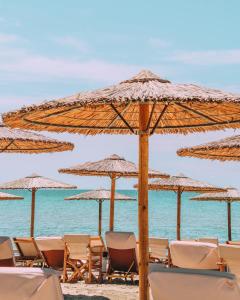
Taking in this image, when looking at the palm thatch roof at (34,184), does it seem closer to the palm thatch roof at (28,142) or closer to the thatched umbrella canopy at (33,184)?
the thatched umbrella canopy at (33,184)

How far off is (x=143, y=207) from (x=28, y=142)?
2.78 metres

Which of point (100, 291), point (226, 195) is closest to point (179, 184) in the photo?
point (226, 195)

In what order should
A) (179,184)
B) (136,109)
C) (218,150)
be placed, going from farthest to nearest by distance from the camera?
(179,184), (218,150), (136,109)

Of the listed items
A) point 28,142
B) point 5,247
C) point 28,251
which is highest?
point 28,142

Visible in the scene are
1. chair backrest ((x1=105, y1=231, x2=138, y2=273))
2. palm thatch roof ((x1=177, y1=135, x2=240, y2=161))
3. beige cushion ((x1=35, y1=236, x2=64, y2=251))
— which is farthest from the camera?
beige cushion ((x1=35, y1=236, x2=64, y2=251))

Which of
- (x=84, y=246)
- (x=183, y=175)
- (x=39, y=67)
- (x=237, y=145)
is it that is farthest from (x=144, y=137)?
(x=39, y=67)

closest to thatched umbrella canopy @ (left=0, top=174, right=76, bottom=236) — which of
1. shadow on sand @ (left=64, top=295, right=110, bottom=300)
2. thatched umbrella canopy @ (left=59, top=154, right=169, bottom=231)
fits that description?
thatched umbrella canopy @ (left=59, top=154, right=169, bottom=231)

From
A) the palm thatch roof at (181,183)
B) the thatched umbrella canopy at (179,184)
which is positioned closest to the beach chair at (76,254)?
the thatched umbrella canopy at (179,184)

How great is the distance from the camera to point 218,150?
6.52 metres

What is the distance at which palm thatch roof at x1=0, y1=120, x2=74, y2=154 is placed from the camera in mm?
6555

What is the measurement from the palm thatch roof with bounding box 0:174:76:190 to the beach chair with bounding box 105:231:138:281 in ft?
15.4

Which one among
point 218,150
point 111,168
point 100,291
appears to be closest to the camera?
point 218,150

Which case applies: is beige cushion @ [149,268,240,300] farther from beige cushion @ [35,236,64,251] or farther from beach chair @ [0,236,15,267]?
beige cushion @ [35,236,64,251]

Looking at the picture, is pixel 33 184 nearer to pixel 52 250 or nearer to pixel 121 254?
pixel 52 250
